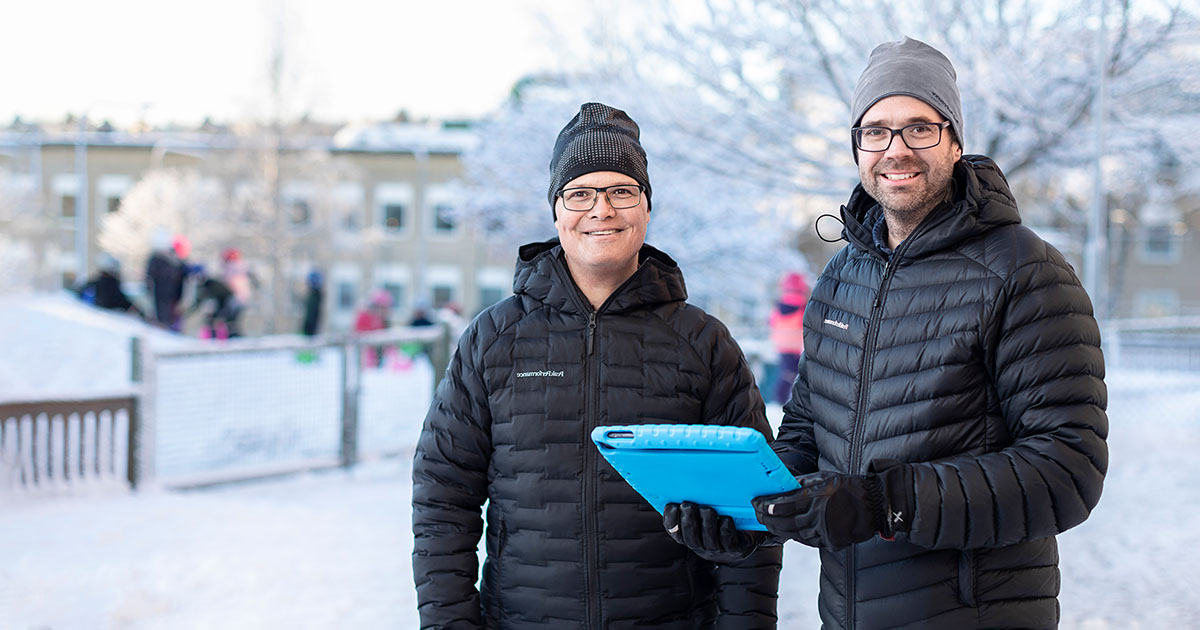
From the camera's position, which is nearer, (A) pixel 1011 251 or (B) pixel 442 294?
(A) pixel 1011 251

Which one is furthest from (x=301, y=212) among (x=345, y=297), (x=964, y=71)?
(x=964, y=71)

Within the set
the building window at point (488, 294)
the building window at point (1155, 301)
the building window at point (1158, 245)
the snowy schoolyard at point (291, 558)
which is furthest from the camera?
the building window at point (1158, 245)

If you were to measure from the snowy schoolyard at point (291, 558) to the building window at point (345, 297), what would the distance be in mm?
27778

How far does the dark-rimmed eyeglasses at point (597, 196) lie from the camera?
7.75 ft

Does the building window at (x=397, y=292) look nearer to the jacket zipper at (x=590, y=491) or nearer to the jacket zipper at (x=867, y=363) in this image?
the jacket zipper at (x=590, y=491)

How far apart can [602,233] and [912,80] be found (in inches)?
30.3

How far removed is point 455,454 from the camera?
94.6 inches

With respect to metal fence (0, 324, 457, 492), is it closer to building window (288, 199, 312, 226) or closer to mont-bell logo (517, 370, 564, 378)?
mont-bell logo (517, 370, 564, 378)

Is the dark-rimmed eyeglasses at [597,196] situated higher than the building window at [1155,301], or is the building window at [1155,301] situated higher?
the dark-rimmed eyeglasses at [597,196]

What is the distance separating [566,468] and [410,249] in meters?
34.9

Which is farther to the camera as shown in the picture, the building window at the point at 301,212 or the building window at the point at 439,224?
the building window at the point at 439,224

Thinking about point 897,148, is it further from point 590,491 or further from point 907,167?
point 590,491

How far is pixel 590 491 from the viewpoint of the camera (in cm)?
234

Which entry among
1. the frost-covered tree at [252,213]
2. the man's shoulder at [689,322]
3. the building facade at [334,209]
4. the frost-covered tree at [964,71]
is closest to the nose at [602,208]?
the man's shoulder at [689,322]
